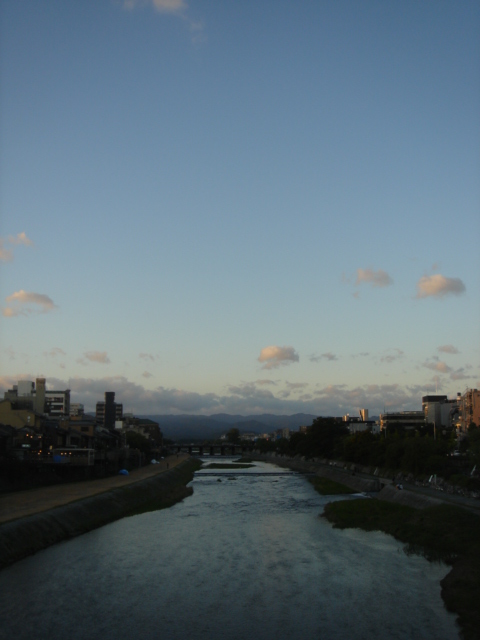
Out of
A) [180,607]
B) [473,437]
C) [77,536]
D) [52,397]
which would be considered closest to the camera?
[180,607]

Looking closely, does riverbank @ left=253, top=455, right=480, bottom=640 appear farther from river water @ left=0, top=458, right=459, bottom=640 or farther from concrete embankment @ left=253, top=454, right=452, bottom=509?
river water @ left=0, top=458, right=459, bottom=640

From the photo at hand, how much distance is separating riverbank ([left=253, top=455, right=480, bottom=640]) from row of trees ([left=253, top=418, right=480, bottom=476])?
7.28 m

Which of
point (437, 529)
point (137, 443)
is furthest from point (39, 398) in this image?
point (437, 529)

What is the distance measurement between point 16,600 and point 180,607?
6.88 m

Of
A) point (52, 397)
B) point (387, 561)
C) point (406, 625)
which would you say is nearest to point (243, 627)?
point (406, 625)

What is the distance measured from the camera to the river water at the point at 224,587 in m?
21.5

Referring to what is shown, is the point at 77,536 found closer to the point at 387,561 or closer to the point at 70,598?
the point at 70,598

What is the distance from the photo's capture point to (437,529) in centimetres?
3691

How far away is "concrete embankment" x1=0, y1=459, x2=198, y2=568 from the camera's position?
32344 mm

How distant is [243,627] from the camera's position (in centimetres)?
2150

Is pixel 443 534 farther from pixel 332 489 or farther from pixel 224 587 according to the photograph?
pixel 332 489

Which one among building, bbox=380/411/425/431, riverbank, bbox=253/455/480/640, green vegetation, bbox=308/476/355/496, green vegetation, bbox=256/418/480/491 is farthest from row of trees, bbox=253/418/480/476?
building, bbox=380/411/425/431

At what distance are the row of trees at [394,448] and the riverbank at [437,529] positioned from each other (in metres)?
7.28

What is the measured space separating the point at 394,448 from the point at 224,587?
52.2 metres
